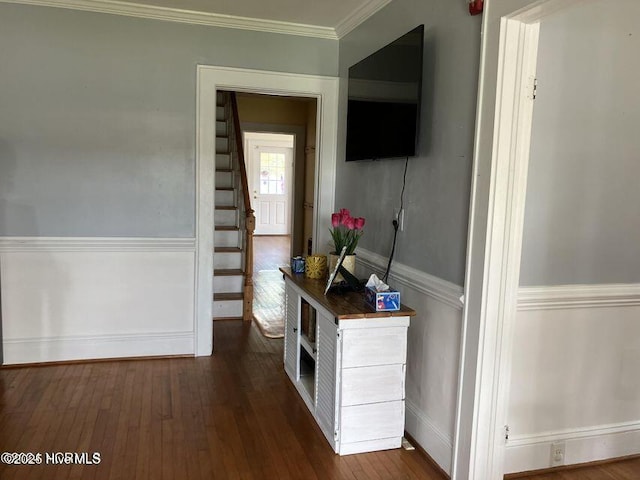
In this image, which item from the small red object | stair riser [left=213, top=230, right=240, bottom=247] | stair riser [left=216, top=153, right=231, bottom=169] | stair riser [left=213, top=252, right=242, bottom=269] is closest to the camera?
the small red object

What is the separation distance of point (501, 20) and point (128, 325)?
3031mm

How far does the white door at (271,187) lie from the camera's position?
1148cm

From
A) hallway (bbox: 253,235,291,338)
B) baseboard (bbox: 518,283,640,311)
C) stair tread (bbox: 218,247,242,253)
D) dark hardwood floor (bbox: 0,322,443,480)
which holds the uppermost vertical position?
baseboard (bbox: 518,283,640,311)

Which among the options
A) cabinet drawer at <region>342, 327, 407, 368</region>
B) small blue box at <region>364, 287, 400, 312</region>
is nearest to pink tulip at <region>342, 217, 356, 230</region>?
small blue box at <region>364, 287, 400, 312</region>

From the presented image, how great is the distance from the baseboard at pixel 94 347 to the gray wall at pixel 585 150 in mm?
2542

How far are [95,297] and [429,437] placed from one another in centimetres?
242

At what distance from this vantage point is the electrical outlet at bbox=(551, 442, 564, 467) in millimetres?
2381

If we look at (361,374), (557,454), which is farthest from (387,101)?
(557,454)

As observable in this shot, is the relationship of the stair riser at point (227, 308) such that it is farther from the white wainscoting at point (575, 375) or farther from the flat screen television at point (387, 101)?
the white wainscoting at point (575, 375)

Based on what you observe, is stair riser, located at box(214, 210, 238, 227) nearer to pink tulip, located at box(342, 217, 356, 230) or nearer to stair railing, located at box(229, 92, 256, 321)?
stair railing, located at box(229, 92, 256, 321)

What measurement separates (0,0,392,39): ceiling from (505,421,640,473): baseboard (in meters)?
2.50

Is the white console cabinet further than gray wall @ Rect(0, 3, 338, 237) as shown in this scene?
No

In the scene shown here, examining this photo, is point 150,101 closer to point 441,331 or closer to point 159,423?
point 159,423

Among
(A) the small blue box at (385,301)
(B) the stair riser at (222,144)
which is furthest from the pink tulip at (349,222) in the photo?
(B) the stair riser at (222,144)
